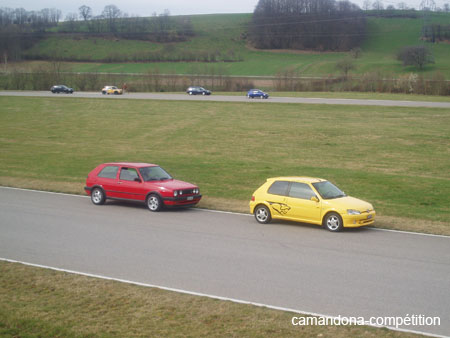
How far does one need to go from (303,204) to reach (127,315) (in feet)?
27.9

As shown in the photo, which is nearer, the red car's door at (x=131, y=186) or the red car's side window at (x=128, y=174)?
the red car's door at (x=131, y=186)

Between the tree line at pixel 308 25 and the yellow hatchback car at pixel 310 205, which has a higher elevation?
the tree line at pixel 308 25

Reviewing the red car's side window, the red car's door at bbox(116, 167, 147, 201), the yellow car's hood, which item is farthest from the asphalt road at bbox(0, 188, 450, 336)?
the red car's side window

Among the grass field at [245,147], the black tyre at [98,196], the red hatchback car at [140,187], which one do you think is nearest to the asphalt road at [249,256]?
the red hatchback car at [140,187]

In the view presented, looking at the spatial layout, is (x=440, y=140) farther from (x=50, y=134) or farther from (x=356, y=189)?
(x=50, y=134)

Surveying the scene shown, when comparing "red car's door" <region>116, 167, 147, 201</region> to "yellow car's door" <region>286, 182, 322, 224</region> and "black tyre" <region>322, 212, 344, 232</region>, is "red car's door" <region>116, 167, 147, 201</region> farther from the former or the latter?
"black tyre" <region>322, 212, 344, 232</region>

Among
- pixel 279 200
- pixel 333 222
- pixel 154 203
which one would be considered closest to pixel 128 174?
pixel 154 203

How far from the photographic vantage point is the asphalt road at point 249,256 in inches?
374

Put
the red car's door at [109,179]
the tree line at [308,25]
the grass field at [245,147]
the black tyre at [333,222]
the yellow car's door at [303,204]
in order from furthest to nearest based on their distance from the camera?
the tree line at [308,25]
the grass field at [245,147]
the red car's door at [109,179]
the yellow car's door at [303,204]
the black tyre at [333,222]

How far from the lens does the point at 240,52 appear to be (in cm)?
15288

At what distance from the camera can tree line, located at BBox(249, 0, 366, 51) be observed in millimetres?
151625

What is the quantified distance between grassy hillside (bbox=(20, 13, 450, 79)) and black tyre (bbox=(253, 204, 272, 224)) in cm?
8963

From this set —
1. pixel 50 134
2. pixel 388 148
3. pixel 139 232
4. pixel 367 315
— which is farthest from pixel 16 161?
pixel 367 315

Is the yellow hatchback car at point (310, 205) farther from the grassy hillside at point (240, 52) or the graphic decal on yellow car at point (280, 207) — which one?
the grassy hillside at point (240, 52)
